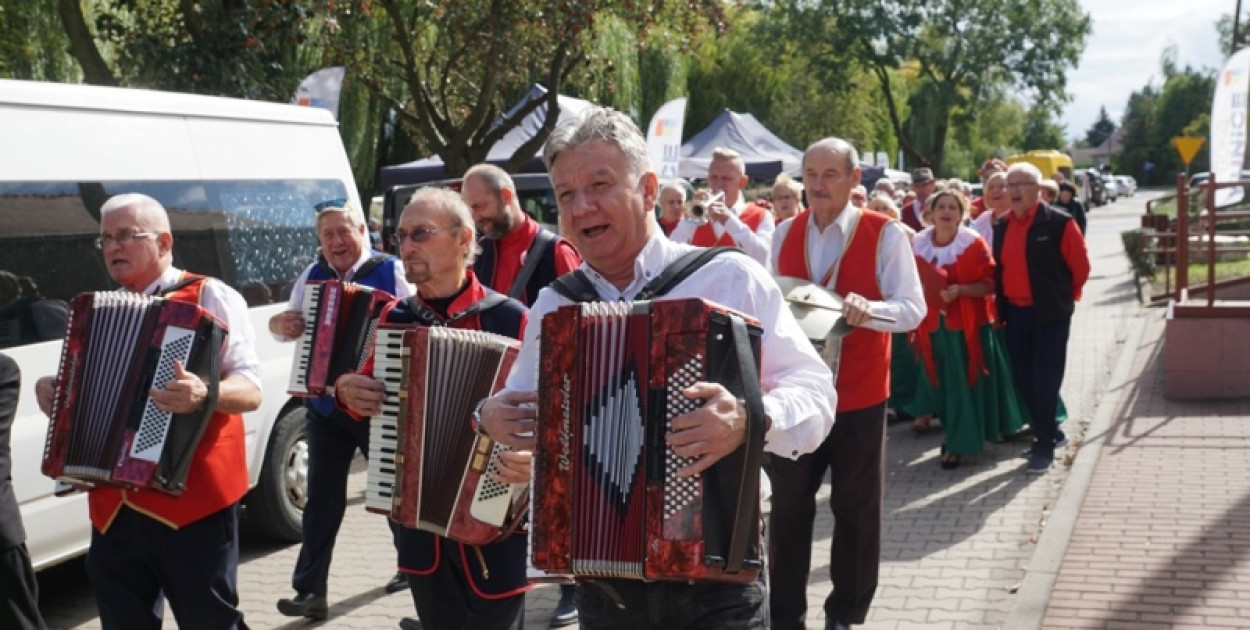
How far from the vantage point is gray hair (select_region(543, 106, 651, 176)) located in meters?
3.13

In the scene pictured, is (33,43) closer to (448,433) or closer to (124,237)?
(124,237)

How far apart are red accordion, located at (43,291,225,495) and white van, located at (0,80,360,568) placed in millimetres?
1710

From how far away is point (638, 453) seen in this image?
2836 millimetres

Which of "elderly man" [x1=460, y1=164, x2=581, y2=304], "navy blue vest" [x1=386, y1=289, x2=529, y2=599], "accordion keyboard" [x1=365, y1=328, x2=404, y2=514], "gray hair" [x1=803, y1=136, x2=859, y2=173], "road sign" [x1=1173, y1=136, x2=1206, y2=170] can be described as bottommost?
"navy blue vest" [x1=386, y1=289, x2=529, y2=599]

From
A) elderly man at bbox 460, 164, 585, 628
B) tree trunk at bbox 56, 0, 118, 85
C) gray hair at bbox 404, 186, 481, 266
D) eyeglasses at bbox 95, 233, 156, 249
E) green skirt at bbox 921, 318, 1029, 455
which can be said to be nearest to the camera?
eyeglasses at bbox 95, 233, 156, 249

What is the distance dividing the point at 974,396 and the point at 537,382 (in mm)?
6936

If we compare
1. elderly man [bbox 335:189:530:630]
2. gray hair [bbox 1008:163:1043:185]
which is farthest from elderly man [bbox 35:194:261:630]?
gray hair [bbox 1008:163:1043:185]

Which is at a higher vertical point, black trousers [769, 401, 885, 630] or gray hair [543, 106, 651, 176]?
gray hair [543, 106, 651, 176]

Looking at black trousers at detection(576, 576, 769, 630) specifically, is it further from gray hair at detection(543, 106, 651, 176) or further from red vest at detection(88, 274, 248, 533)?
red vest at detection(88, 274, 248, 533)

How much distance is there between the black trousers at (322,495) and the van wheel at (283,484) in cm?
126

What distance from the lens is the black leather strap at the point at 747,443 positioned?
2809 mm

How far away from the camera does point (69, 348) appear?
174 inches

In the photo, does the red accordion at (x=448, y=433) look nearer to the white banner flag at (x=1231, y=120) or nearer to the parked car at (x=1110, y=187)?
the white banner flag at (x=1231, y=120)

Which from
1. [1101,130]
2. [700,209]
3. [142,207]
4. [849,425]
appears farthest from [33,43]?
[1101,130]
